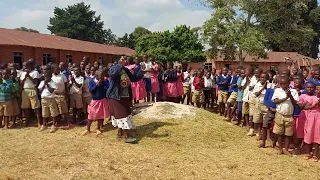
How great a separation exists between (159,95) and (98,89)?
3103 millimetres

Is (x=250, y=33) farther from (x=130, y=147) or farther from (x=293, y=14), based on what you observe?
(x=130, y=147)

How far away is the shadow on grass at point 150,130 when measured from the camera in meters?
7.50

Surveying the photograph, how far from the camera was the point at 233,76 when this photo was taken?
31.4 feet

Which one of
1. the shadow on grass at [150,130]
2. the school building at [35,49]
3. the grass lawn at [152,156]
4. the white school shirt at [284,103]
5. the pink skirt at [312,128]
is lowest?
the grass lawn at [152,156]

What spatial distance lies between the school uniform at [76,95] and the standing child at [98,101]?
615 millimetres

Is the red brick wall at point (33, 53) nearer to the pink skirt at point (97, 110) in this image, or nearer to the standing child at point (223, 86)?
the pink skirt at point (97, 110)

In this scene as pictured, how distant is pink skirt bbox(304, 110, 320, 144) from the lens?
6234 millimetres

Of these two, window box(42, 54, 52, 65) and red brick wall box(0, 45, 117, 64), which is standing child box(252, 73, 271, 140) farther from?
window box(42, 54, 52, 65)

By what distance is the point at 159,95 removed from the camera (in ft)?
34.7

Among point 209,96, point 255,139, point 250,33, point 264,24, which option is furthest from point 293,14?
point 255,139

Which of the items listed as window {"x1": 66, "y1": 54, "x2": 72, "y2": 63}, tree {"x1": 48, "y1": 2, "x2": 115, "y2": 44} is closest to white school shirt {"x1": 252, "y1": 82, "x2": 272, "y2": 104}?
window {"x1": 66, "y1": 54, "x2": 72, "y2": 63}

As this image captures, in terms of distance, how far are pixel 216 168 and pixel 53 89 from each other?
4.28 metres

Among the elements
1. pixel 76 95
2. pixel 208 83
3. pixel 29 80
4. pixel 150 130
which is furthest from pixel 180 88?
pixel 29 80

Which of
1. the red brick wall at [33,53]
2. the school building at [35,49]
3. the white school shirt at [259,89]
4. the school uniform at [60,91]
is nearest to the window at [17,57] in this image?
the school building at [35,49]
